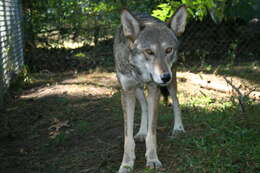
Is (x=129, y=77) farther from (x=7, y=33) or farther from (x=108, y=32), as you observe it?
(x=108, y=32)

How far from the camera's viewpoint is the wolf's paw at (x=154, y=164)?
353 cm

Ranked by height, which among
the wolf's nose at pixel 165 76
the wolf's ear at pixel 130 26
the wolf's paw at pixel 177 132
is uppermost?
the wolf's ear at pixel 130 26

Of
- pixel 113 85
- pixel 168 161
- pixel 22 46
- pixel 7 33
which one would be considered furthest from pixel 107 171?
pixel 22 46

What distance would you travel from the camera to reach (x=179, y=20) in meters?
3.72

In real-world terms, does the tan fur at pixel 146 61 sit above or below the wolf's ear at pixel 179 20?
below

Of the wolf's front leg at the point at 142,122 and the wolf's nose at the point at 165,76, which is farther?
the wolf's front leg at the point at 142,122

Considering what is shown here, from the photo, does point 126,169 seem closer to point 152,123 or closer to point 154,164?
point 154,164

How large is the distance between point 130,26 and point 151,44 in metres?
0.31

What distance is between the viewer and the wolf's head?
333 centimetres

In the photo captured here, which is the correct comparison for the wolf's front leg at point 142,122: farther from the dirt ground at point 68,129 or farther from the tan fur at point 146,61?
the tan fur at point 146,61

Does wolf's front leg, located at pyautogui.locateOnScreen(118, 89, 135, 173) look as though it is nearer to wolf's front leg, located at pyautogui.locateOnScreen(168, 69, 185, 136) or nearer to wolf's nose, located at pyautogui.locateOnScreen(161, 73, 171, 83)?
wolf's nose, located at pyautogui.locateOnScreen(161, 73, 171, 83)

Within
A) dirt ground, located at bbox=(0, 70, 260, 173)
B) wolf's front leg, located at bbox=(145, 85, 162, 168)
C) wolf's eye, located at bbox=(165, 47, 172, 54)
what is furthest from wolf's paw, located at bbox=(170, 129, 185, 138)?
wolf's eye, located at bbox=(165, 47, 172, 54)

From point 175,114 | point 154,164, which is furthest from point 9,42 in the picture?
point 154,164

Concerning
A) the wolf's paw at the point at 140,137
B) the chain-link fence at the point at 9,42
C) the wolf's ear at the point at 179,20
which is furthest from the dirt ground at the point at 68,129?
the wolf's ear at the point at 179,20
